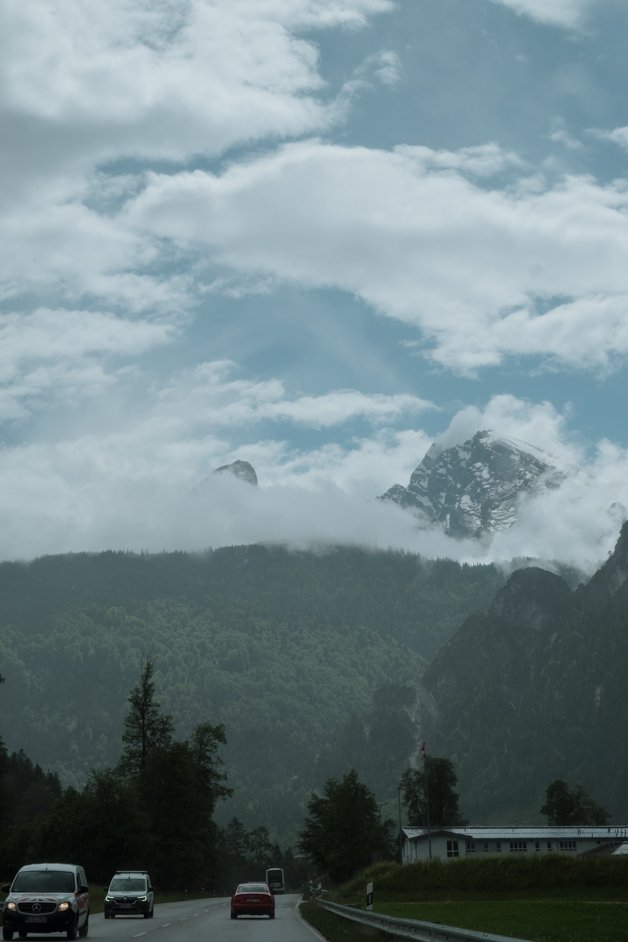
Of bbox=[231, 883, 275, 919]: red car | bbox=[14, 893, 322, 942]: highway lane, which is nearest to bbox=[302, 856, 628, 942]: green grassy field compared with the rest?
bbox=[14, 893, 322, 942]: highway lane

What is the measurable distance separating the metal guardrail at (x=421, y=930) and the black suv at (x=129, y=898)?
15.8m

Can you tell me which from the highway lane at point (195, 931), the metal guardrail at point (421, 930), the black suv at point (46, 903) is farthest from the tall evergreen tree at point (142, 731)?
the black suv at point (46, 903)

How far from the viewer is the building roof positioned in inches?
6024

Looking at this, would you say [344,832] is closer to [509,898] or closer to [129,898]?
[509,898]

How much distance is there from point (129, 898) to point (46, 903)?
2103 cm

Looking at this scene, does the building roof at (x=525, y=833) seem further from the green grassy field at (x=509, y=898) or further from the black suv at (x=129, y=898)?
A: the black suv at (x=129, y=898)

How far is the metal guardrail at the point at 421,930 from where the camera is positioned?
2319cm

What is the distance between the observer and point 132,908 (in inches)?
2195

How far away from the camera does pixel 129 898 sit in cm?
5572

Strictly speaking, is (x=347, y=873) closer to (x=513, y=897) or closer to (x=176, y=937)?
(x=513, y=897)

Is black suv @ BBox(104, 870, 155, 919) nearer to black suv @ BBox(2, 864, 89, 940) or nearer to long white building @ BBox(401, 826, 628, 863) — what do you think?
black suv @ BBox(2, 864, 89, 940)

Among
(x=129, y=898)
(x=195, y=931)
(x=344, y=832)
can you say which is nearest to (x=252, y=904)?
(x=129, y=898)

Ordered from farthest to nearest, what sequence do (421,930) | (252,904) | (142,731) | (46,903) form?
(142,731) < (252,904) < (46,903) < (421,930)

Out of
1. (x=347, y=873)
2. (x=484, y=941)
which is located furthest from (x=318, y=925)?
(x=347, y=873)
